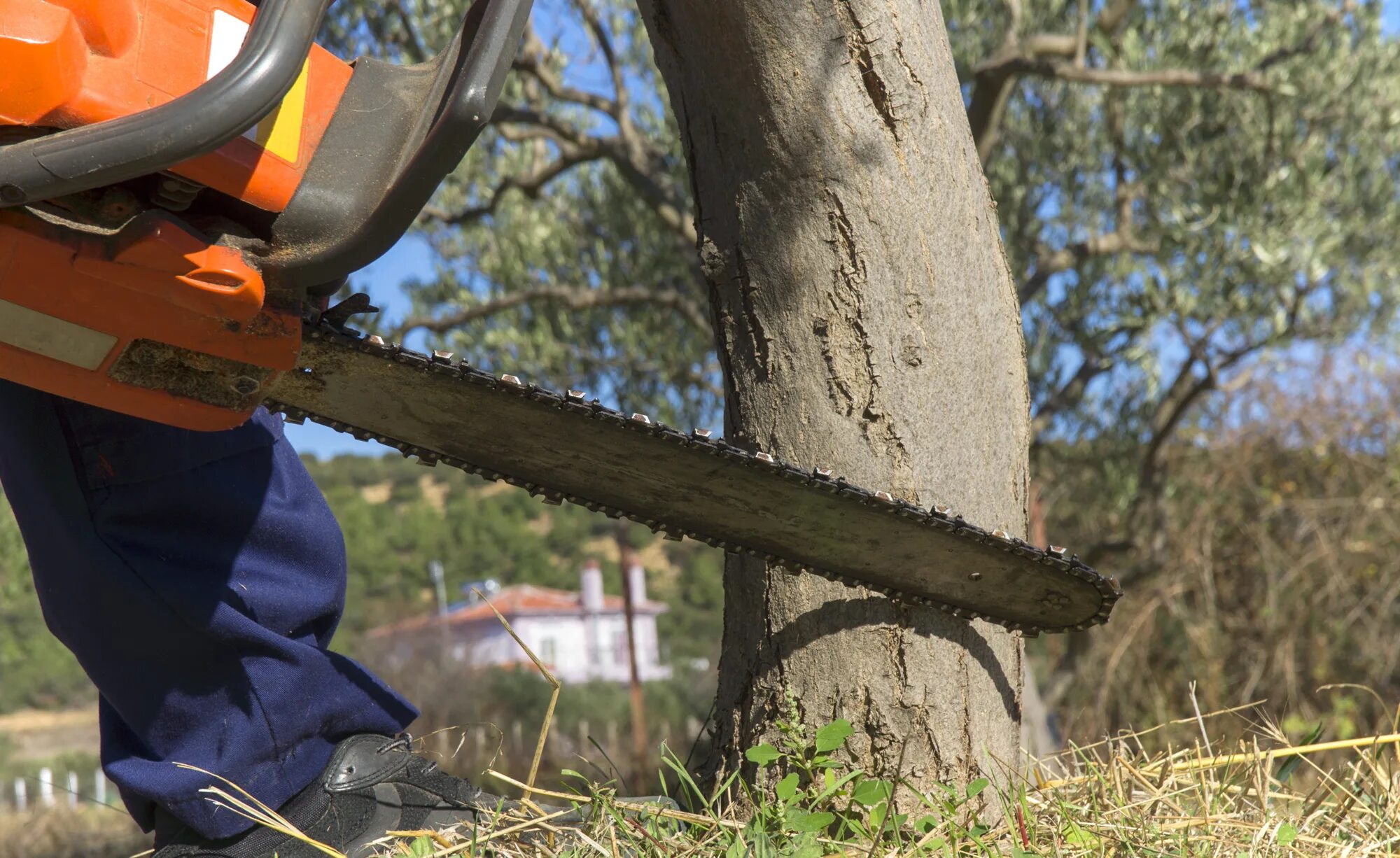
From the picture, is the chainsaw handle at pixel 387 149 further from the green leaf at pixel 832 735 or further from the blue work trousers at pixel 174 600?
the green leaf at pixel 832 735

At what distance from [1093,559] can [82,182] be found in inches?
309

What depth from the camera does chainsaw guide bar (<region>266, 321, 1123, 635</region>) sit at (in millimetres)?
1511

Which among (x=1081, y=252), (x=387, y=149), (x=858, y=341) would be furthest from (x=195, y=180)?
(x=1081, y=252)

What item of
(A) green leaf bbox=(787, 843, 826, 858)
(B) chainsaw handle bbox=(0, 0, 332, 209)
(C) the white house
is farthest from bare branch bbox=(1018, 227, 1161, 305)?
(C) the white house

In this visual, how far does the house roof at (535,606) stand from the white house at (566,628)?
31mm

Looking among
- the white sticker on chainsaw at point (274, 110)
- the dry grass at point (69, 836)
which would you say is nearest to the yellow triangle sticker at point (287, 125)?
the white sticker on chainsaw at point (274, 110)

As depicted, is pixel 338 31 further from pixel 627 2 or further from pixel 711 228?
pixel 711 228

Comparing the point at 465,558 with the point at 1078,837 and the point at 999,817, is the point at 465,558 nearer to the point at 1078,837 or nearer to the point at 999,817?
the point at 999,817

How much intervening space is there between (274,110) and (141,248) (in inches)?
9.1

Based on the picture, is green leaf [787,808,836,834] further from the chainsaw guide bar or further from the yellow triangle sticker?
the yellow triangle sticker

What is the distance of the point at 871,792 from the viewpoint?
4.92 feet

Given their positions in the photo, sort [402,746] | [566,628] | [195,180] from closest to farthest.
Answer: [195,180]
[402,746]
[566,628]

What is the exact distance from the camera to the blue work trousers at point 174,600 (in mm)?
1597

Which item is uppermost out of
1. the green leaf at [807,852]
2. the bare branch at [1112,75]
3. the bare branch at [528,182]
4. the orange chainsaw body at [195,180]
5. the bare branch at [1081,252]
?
the bare branch at [528,182]
